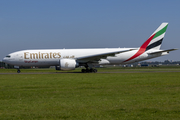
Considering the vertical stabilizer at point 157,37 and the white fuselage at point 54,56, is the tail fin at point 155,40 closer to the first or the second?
the vertical stabilizer at point 157,37

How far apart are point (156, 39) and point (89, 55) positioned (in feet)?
34.6

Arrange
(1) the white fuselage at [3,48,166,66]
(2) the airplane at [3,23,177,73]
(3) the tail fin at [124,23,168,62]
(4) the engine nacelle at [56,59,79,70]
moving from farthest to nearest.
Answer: (3) the tail fin at [124,23,168,62] → (1) the white fuselage at [3,48,166,66] → (2) the airplane at [3,23,177,73] → (4) the engine nacelle at [56,59,79,70]

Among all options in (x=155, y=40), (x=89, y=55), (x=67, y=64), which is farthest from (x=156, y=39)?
(x=67, y=64)

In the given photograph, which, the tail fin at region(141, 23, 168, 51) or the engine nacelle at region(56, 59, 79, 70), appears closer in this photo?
the engine nacelle at region(56, 59, 79, 70)

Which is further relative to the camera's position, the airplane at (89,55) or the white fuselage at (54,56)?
the white fuselage at (54,56)

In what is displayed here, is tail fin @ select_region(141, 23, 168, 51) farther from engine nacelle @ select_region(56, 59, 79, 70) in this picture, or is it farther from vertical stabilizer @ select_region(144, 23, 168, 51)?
engine nacelle @ select_region(56, 59, 79, 70)

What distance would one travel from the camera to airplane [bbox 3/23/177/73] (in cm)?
3244

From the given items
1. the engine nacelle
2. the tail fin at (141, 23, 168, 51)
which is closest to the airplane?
the tail fin at (141, 23, 168, 51)

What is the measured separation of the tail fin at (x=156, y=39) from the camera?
33.9 meters

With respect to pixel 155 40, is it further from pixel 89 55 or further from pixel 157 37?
pixel 89 55

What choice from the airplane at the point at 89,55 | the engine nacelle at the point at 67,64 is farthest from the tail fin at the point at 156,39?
the engine nacelle at the point at 67,64

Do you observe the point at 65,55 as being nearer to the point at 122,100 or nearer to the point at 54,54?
the point at 54,54

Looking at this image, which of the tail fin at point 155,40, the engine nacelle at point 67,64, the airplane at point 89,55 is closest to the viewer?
the engine nacelle at point 67,64

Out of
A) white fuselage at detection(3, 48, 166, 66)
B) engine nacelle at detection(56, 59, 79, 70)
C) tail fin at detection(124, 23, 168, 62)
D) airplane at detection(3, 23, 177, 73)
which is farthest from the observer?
tail fin at detection(124, 23, 168, 62)
